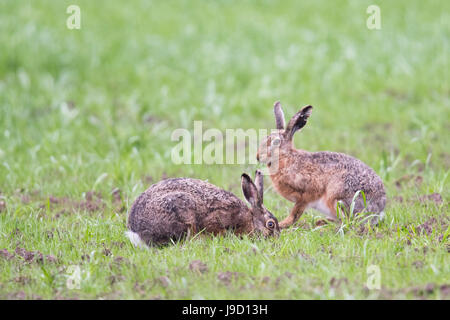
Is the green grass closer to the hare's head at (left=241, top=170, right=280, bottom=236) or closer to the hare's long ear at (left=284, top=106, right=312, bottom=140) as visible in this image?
the hare's head at (left=241, top=170, right=280, bottom=236)

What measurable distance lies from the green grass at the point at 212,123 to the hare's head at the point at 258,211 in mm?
268

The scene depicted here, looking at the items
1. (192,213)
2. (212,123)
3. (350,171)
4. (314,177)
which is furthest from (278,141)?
(212,123)

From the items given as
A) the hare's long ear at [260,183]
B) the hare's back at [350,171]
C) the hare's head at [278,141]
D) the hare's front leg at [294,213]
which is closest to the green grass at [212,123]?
the hare's front leg at [294,213]

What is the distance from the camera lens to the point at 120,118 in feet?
40.6

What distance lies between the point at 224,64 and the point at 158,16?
12.3 feet

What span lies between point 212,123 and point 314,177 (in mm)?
4841

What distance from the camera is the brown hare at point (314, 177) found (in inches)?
287

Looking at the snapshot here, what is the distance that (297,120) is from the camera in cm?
771

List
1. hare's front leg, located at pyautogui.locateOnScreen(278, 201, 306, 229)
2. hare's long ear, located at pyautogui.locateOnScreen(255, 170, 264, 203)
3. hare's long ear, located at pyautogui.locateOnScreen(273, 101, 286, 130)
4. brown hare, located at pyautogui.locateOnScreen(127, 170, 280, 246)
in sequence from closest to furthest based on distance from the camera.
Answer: brown hare, located at pyautogui.locateOnScreen(127, 170, 280, 246)
hare's long ear, located at pyautogui.locateOnScreen(255, 170, 264, 203)
hare's front leg, located at pyautogui.locateOnScreen(278, 201, 306, 229)
hare's long ear, located at pyautogui.locateOnScreen(273, 101, 286, 130)

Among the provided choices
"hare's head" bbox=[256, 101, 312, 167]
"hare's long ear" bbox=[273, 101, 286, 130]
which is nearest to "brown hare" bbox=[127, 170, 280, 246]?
"hare's head" bbox=[256, 101, 312, 167]

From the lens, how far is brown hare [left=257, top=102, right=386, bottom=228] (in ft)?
24.0

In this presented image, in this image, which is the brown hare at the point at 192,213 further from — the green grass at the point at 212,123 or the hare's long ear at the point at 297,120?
the hare's long ear at the point at 297,120

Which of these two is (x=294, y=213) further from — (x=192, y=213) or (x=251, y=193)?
(x=192, y=213)

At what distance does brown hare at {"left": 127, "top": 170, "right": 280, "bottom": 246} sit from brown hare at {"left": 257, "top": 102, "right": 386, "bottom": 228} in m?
0.46
